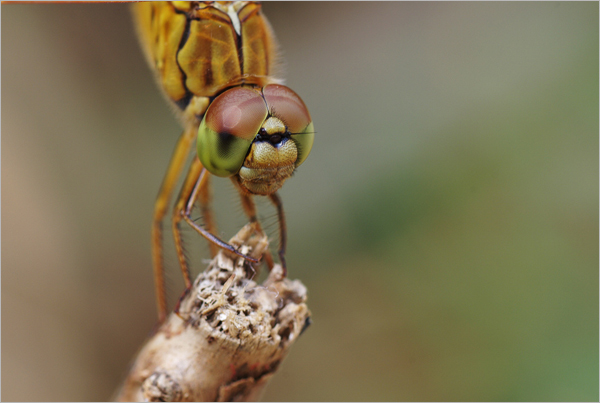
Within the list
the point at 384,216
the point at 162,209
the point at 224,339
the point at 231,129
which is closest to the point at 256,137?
the point at 231,129

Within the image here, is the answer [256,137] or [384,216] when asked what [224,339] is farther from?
[384,216]

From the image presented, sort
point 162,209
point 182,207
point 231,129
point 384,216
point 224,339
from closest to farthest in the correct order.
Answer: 1. point 224,339
2. point 231,129
3. point 182,207
4. point 162,209
5. point 384,216

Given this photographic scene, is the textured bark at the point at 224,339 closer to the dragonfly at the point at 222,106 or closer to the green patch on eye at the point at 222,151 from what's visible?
the dragonfly at the point at 222,106

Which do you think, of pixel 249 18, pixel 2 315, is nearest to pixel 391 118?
pixel 249 18

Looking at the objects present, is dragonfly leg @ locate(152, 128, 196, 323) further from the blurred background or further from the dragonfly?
the blurred background

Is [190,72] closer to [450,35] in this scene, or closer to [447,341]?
[447,341]

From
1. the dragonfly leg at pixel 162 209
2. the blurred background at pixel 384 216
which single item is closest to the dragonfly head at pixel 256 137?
the dragonfly leg at pixel 162 209
